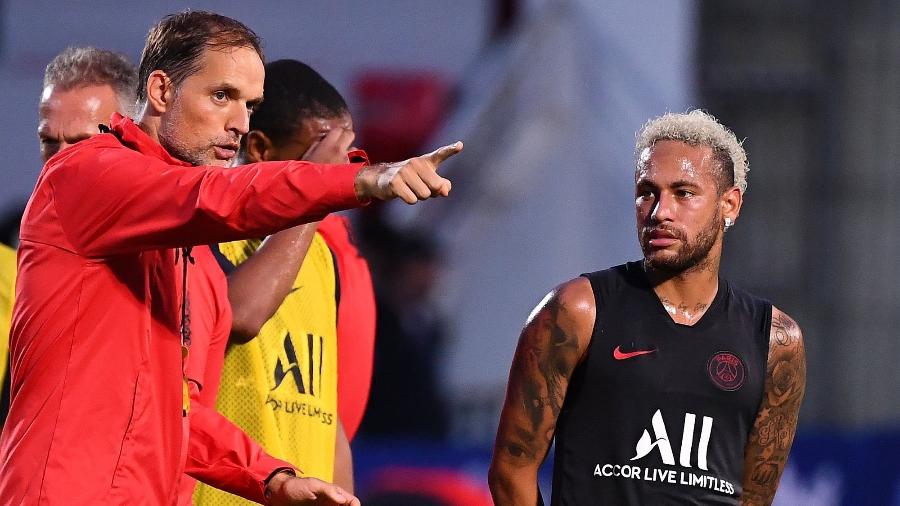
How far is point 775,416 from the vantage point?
11.0 ft

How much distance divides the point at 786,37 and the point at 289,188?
379 inches

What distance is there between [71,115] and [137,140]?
1.02m

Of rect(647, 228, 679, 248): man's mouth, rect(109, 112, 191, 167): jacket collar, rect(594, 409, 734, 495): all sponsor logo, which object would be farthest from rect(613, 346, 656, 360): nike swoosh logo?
rect(109, 112, 191, 167): jacket collar

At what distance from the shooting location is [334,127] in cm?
362

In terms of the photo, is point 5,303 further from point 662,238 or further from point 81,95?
point 662,238

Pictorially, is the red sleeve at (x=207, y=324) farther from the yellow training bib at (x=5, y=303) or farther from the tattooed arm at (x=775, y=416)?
the tattooed arm at (x=775, y=416)

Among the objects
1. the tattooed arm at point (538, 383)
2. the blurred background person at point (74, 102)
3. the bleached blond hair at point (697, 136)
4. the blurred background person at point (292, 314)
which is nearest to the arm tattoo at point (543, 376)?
the tattooed arm at point (538, 383)

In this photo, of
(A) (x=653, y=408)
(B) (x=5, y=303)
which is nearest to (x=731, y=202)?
(A) (x=653, y=408)

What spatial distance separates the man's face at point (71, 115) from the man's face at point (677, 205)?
135 cm

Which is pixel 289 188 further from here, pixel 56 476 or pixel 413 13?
pixel 413 13

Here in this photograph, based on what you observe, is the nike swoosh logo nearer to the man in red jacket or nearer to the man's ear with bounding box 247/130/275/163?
the man in red jacket

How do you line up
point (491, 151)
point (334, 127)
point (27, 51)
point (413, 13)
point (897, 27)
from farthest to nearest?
point (897, 27)
point (413, 13)
point (27, 51)
point (491, 151)
point (334, 127)

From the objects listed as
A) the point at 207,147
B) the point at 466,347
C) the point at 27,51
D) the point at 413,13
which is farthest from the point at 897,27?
the point at 207,147

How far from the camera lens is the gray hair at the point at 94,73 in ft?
11.6
